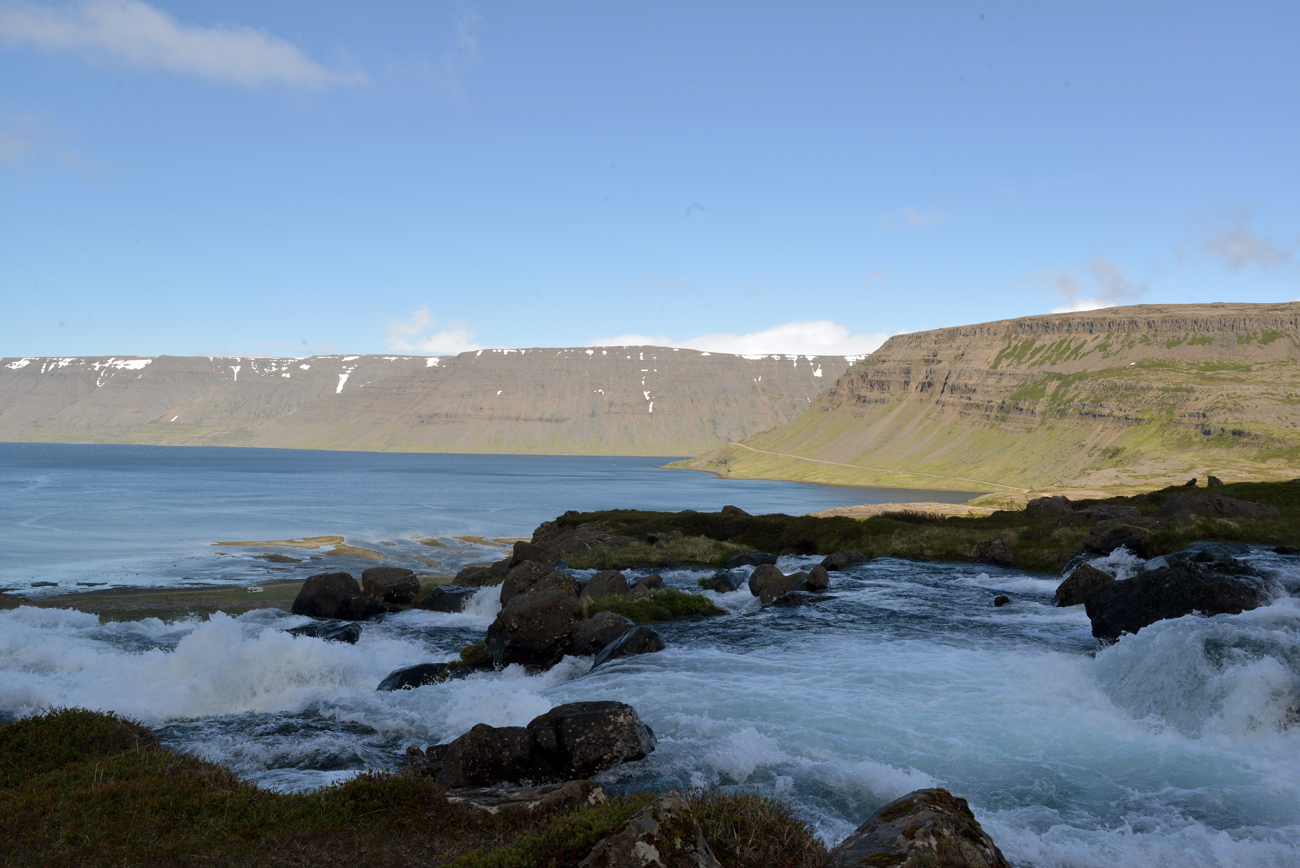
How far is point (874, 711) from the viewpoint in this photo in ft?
60.7

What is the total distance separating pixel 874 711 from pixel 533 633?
11292mm

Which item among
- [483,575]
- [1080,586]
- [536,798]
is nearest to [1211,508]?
[1080,586]

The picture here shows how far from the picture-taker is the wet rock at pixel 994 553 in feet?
147

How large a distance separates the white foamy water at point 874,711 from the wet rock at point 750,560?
1718 cm

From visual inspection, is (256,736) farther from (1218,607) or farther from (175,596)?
(175,596)

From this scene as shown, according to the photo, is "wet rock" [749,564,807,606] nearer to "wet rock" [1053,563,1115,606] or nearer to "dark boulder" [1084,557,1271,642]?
"wet rock" [1053,563,1115,606]

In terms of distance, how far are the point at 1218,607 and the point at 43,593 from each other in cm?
5786

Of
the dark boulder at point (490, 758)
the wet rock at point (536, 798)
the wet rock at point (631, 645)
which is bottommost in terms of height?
the wet rock at point (631, 645)

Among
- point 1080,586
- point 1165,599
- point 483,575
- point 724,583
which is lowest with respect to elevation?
point 483,575

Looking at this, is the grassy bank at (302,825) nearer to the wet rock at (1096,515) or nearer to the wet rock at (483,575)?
the wet rock at (483,575)

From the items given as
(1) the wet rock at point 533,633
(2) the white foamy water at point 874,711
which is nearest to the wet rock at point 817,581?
(2) the white foamy water at point 874,711

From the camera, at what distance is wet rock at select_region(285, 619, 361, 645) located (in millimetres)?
29859

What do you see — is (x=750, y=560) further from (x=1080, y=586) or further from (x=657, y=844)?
(x=657, y=844)

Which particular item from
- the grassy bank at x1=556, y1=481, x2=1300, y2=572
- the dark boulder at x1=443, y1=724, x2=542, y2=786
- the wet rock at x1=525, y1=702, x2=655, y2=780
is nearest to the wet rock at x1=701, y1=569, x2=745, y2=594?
the grassy bank at x1=556, y1=481, x2=1300, y2=572
